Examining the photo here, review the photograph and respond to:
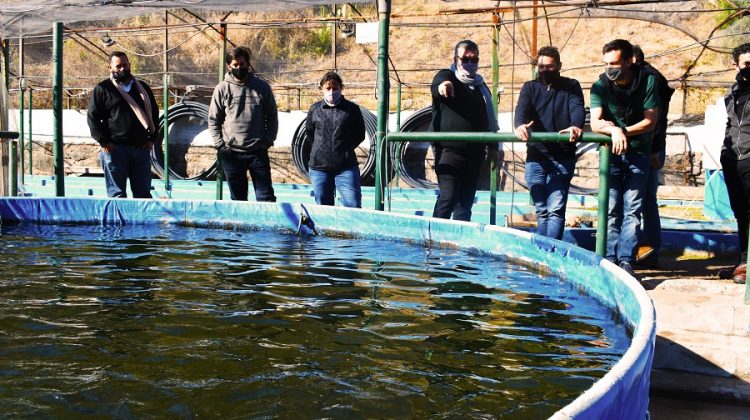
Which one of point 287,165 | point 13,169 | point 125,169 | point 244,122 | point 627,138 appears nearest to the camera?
point 627,138

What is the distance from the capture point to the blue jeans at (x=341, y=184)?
6.92m

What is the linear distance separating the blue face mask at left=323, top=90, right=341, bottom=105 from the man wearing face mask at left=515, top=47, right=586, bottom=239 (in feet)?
6.01

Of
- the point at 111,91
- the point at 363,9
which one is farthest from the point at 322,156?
the point at 363,9

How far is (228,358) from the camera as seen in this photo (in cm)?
304

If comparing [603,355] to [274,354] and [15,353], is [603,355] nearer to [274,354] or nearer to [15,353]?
[274,354]

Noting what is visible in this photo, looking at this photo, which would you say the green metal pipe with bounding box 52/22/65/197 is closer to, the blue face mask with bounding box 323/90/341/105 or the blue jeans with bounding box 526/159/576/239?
the blue face mask with bounding box 323/90/341/105

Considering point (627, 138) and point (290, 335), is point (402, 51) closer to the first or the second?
point (627, 138)

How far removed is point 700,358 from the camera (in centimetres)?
338

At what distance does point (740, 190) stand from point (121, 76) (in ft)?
15.7

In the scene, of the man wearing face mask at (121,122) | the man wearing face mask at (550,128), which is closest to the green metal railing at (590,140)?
the man wearing face mask at (550,128)

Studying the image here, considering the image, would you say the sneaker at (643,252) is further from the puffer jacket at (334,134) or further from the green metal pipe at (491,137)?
the puffer jacket at (334,134)

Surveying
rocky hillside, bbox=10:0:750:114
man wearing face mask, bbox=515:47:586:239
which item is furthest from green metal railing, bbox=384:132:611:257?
rocky hillside, bbox=10:0:750:114

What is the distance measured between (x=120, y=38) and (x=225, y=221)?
74.7 ft

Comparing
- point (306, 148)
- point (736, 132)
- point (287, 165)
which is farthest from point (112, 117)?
point (287, 165)
